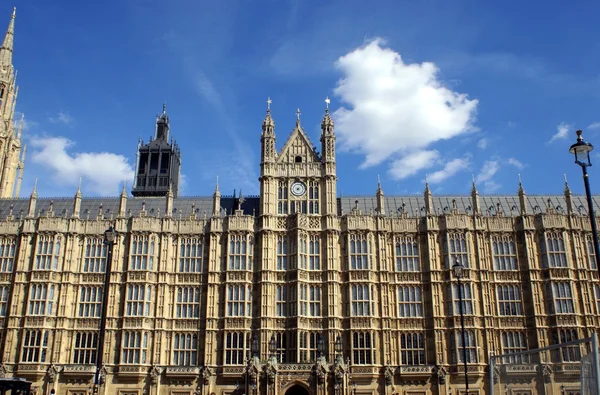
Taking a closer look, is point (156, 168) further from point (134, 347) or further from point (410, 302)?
point (410, 302)

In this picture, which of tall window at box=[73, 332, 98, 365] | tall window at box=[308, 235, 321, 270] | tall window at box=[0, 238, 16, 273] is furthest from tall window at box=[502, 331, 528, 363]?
tall window at box=[0, 238, 16, 273]

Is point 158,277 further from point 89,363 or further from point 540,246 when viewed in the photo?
point 540,246

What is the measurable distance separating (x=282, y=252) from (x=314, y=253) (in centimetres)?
330

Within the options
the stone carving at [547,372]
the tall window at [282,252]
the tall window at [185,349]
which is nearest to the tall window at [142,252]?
the tall window at [185,349]

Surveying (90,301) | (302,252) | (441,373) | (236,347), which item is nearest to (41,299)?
(90,301)

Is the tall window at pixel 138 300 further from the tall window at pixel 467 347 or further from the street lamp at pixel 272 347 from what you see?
the tall window at pixel 467 347

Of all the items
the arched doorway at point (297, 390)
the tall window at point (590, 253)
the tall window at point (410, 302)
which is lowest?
the arched doorway at point (297, 390)

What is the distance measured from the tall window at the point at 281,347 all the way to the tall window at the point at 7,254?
96.3 ft

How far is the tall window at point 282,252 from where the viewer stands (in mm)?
57812

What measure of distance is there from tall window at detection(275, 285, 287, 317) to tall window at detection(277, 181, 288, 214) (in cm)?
818

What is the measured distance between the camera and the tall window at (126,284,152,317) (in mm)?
56344

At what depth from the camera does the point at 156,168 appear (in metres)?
73.2

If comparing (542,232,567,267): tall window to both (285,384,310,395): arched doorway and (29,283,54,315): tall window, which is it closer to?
(285,384,310,395): arched doorway

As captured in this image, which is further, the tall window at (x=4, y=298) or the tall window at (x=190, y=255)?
the tall window at (x=190, y=255)
